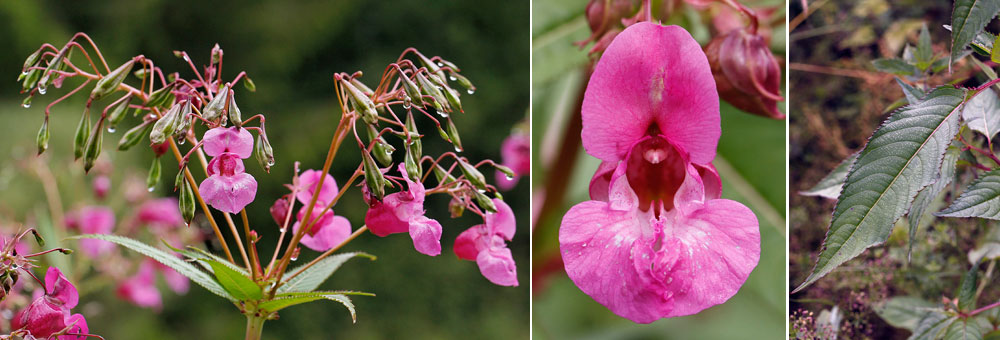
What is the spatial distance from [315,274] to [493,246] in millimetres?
96

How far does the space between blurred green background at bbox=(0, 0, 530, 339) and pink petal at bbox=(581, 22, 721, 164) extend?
1.72 metres

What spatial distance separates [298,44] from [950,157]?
208 cm

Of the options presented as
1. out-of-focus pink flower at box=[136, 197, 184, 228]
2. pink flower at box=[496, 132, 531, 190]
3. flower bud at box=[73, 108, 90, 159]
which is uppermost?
flower bud at box=[73, 108, 90, 159]

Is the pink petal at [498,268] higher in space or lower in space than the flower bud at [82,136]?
lower

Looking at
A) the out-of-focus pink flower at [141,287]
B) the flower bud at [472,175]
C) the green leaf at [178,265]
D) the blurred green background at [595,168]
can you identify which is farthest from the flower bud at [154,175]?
the out-of-focus pink flower at [141,287]

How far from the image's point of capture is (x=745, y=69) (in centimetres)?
37

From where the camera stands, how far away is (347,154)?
2119 mm

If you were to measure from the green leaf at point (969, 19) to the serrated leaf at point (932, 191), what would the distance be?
0.06m

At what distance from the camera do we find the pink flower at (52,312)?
0.33 m

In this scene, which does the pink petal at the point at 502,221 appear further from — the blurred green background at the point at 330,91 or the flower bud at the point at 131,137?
the blurred green background at the point at 330,91

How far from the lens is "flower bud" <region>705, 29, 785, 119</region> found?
37 cm

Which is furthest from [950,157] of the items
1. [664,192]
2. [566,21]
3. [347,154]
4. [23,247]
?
[347,154]

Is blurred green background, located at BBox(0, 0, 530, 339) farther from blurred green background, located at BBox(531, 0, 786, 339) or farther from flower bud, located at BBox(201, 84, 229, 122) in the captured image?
flower bud, located at BBox(201, 84, 229, 122)

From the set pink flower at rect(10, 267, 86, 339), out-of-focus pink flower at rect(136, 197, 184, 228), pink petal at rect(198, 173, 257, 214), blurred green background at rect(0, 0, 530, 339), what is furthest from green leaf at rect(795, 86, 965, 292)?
blurred green background at rect(0, 0, 530, 339)
